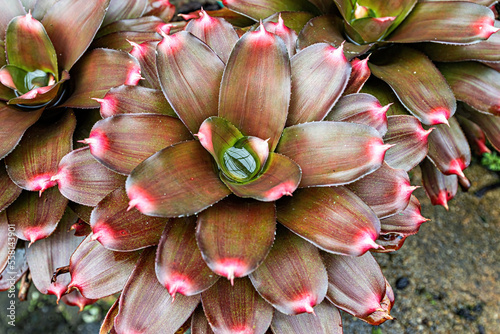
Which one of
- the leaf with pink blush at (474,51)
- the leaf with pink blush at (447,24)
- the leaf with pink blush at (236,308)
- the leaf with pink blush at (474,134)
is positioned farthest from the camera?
the leaf with pink blush at (474,134)

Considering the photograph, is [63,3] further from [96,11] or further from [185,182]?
[185,182]

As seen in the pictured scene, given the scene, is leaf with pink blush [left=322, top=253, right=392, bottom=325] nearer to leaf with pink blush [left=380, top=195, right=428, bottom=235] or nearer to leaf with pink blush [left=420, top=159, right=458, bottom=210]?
leaf with pink blush [left=380, top=195, right=428, bottom=235]

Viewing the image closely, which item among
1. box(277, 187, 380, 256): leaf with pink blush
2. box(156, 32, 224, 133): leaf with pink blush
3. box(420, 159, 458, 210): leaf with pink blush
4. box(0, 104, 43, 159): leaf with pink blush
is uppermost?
box(156, 32, 224, 133): leaf with pink blush

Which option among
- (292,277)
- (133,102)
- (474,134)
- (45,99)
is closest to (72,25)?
(45,99)

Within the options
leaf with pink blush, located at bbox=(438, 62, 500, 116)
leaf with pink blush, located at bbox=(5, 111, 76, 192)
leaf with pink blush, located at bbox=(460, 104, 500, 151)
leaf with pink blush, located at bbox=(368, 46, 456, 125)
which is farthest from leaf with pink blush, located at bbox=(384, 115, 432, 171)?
leaf with pink blush, located at bbox=(5, 111, 76, 192)

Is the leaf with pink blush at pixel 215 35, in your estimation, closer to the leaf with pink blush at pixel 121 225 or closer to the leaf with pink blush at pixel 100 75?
the leaf with pink blush at pixel 100 75

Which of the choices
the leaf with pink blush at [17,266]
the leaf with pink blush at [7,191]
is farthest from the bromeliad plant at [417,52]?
the leaf with pink blush at [17,266]
